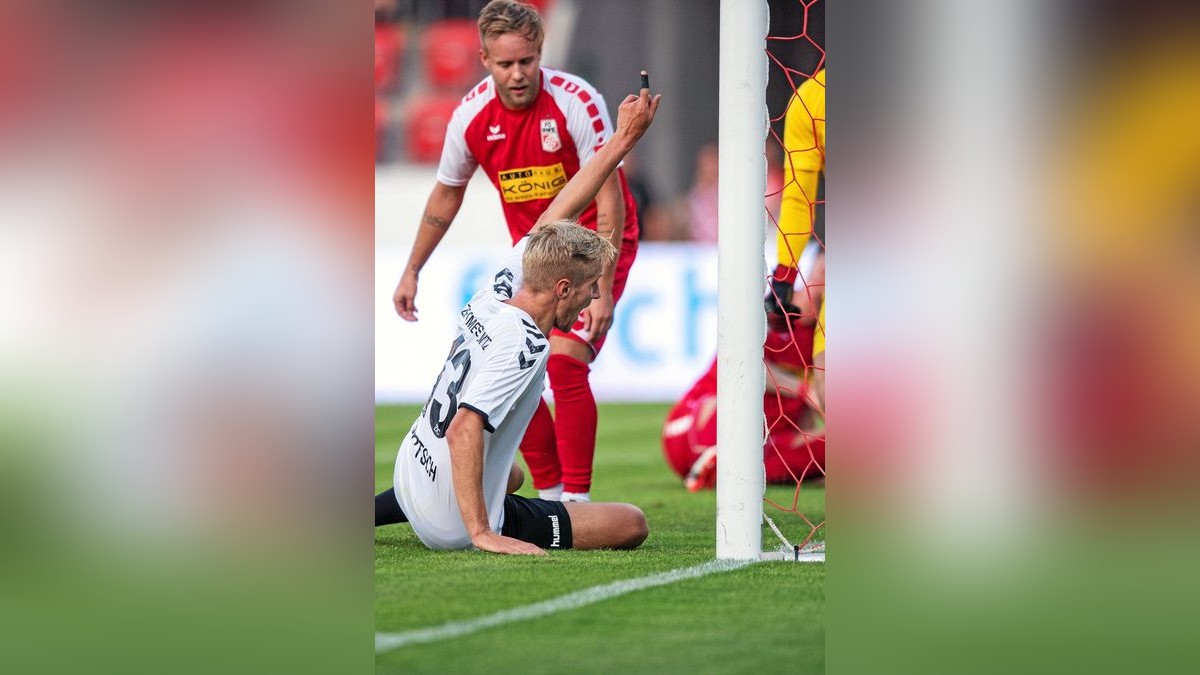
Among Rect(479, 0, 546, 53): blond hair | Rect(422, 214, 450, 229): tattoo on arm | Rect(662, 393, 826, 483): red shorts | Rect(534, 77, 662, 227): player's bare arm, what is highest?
Rect(479, 0, 546, 53): blond hair

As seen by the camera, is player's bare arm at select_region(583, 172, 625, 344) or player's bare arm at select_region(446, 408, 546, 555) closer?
player's bare arm at select_region(446, 408, 546, 555)

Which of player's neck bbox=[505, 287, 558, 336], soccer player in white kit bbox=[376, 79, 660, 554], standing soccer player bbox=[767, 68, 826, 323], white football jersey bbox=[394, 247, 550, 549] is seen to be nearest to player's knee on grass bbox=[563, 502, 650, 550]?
soccer player in white kit bbox=[376, 79, 660, 554]

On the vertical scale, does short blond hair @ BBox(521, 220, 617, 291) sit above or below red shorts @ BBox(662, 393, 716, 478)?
above

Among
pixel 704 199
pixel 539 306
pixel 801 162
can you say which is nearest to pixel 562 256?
pixel 539 306

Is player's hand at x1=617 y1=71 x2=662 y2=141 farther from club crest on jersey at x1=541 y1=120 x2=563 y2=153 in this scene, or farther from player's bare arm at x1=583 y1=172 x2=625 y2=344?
club crest on jersey at x1=541 y1=120 x2=563 y2=153

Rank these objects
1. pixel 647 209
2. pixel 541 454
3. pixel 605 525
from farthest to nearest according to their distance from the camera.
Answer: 1. pixel 647 209
2. pixel 541 454
3. pixel 605 525

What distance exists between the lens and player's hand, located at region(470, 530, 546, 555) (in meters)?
4.43

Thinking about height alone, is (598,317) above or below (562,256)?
below

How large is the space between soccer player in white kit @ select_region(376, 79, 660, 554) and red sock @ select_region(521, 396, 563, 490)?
805 millimetres

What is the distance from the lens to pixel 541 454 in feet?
18.9

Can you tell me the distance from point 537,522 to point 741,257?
1048mm

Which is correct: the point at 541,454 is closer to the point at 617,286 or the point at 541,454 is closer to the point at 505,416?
the point at 617,286

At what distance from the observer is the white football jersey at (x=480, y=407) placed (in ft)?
14.5
